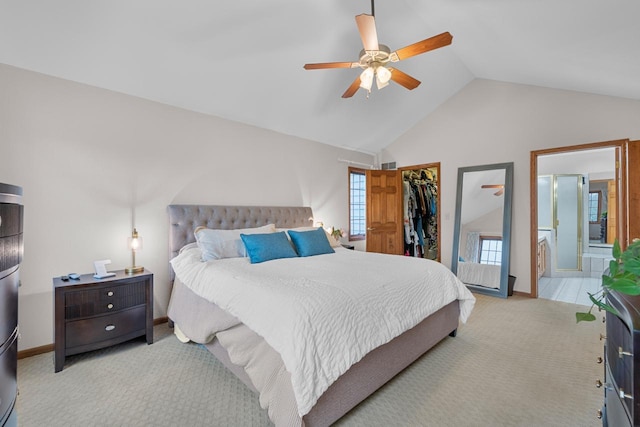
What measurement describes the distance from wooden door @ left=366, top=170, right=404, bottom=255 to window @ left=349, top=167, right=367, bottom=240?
23cm

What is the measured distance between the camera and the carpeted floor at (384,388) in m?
1.76

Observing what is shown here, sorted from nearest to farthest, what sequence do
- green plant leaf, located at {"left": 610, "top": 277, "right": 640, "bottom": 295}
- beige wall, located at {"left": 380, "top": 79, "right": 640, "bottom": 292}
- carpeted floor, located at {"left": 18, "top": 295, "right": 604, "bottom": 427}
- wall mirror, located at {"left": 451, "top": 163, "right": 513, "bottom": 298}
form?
green plant leaf, located at {"left": 610, "top": 277, "right": 640, "bottom": 295} → carpeted floor, located at {"left": 18, "top": 295, "right": 604, "bottom": 427} → beige wall, located at {"left": 380, "top": 79, "right": 640, "bottom": 292} → wall mirror, located at {"left": 451, "top": 163, "right": 513, "bottom": 298}

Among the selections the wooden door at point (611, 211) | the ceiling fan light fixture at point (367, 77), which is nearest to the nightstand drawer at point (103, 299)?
the ceiling fan light fixture at point (367, 77)

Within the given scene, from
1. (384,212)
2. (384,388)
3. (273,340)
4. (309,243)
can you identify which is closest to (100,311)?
(273,340)

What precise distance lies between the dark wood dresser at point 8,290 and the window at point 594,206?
8433mm

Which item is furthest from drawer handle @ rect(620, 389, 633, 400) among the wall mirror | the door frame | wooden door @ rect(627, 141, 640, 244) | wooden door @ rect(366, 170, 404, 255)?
wooden door @ rect(366, 170, 404, 255)

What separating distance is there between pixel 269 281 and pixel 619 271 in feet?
5.75

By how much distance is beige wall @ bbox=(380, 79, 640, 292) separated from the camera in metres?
3.59

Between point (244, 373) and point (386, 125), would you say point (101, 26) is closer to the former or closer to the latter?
point (244, 373)

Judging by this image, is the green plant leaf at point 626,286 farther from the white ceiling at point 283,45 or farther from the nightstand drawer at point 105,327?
the nightstand drawer at point 105,327

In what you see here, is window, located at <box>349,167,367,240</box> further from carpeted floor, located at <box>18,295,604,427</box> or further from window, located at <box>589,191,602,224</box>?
window, located at <box>589,191,602,224</box>

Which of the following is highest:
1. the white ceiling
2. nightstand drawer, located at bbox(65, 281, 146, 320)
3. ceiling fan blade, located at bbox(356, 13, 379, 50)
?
the white ceiling

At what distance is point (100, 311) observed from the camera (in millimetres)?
Answer: 2475

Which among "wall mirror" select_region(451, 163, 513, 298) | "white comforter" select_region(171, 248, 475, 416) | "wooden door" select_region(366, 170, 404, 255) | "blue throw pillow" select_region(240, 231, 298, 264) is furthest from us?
"wooden door" select_region(366, 170, 404, 255)
